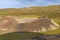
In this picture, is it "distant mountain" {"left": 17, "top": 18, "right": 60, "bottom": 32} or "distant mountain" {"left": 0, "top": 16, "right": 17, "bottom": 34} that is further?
"distant mountain" {"left": 0, "top": 16, "right": 17, "bottom": 34}

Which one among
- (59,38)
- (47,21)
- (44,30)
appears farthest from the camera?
(47,21)

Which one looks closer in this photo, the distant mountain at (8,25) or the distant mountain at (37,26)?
the distant mountain at (37,26)

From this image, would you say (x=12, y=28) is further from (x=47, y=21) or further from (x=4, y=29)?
(x=47, y=21)

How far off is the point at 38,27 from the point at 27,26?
235 inches

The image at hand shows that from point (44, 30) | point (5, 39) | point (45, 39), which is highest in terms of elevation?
point (45, 39)

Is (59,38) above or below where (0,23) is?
above

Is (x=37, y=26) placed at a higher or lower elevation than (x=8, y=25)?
higher

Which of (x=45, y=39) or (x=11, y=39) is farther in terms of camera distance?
(x=11, y=39)

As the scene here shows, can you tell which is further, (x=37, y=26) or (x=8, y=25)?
(x=8, y=25)

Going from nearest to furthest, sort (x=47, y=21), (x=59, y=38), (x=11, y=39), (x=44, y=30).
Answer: (x=59, y=38) < (x=11, y=39) < (x=44, y=30) < (x=47, y=21)

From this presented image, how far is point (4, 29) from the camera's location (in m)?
95.2

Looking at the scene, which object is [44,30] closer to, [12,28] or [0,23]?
[12,28]

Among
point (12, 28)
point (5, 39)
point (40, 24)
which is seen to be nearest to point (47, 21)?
point (40, 24)

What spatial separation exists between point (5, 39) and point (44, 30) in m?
33.1
